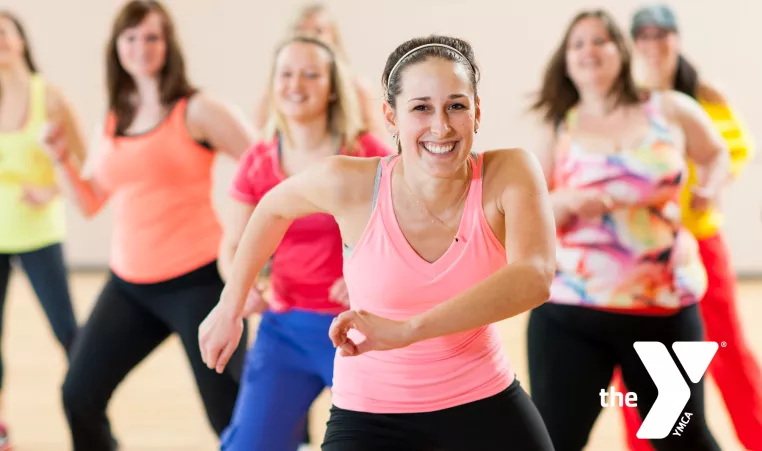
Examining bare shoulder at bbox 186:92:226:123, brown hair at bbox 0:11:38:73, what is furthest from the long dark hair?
brown hair at bbox 0:11:38:73

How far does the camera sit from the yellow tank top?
3939 mm

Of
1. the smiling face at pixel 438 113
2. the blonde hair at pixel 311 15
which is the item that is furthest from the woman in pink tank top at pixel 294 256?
the blonde hair at pixel 311 15

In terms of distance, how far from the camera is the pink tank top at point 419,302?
1.92 m

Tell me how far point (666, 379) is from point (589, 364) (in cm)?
20

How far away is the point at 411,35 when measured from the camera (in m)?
7.60

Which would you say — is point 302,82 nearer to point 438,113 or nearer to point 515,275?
point 438,113

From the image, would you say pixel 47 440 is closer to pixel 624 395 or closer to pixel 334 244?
pixel 334 244

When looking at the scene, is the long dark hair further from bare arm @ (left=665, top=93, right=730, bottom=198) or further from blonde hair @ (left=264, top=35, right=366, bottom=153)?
blonde hair @ (left=264, top=35, right=366, bottom=153)

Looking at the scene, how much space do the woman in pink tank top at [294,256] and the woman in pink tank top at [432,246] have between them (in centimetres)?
56

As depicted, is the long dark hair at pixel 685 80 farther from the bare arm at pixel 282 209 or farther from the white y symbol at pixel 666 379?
the bare arm at pixel 282 209

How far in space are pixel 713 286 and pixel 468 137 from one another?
1.78 meters

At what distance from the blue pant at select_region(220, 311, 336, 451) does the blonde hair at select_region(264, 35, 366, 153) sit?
1.59 feet

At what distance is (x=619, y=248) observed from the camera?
280 centimetres

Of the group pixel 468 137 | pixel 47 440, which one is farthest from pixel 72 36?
pixel 468 137
